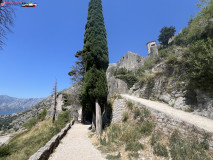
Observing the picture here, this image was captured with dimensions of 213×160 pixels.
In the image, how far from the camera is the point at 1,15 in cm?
278

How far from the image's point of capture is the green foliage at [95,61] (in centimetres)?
786

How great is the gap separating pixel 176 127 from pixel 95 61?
283 inches

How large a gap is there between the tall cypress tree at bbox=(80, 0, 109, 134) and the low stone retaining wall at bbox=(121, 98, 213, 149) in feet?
14.1

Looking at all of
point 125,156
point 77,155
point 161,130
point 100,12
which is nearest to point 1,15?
point 77,155

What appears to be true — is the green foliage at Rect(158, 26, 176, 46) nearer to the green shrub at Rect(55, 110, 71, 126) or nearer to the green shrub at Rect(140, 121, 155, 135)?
the green shrub at Rect(140, 121, 155, 135)

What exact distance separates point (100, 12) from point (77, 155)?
12589 millimetres

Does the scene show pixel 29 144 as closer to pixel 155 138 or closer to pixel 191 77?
pixel 155 138

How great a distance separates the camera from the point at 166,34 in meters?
→ 28.4

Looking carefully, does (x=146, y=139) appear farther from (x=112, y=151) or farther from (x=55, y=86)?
(x=55, y=86)

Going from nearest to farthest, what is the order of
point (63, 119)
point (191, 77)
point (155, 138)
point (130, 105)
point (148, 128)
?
point (155, 138)
point (148, 128)
point (191, 77)
point (130, 105)
point (63, 119)

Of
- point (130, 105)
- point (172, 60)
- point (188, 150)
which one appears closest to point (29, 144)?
point (130, 105)

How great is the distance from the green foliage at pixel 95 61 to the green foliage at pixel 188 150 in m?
5.37

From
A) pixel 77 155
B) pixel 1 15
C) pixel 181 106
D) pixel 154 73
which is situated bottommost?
pixel 77 155

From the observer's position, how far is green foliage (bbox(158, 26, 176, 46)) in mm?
28344
